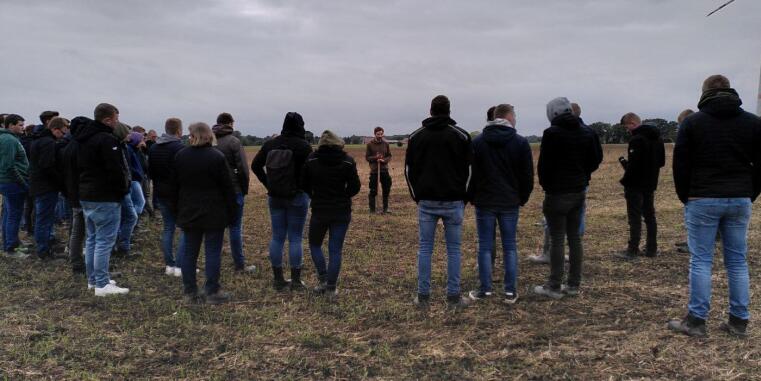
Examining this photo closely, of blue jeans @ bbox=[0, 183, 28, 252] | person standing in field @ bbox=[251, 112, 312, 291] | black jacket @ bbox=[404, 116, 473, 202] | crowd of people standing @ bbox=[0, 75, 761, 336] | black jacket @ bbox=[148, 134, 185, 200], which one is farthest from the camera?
blue jeans @ bbox=[0, 183, 28, 252]

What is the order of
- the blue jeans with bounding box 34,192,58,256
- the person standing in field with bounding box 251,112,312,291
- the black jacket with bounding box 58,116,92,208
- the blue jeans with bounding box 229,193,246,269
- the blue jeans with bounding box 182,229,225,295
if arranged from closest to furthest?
the blue jeans with bounding box 182,229,225,295 → the person standing in field with bounding box 251,112,312,291 → the black jacket with bounding box 58,116,92,208 → the blue jeans with bounding box 229,193,246,269 → the blue jeans with bounding box 34,192,58,256

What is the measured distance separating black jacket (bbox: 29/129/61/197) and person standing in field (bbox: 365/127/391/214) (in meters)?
6.88

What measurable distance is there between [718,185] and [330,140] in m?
3.78

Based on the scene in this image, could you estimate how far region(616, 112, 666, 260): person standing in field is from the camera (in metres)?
7.27

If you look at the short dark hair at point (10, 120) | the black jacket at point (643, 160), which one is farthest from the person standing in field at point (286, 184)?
the black jacket at point (643, 160)

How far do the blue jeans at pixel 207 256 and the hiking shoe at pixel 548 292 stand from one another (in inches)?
147

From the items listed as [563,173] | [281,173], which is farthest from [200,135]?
[563,173]

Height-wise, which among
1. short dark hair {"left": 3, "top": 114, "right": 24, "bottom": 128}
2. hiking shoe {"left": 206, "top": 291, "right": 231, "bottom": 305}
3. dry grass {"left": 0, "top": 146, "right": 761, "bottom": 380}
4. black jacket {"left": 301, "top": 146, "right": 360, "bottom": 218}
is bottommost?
dry grass {"left": 0, "top": 146, "right": 761, "bottom": 380}

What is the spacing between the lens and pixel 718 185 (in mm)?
4238

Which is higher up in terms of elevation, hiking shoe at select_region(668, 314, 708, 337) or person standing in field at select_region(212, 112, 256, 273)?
person standing in field at select_region(212, 112, 256, 273)

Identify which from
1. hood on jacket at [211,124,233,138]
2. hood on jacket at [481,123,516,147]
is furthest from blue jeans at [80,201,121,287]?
hood on jacket at [481,123,516,147]

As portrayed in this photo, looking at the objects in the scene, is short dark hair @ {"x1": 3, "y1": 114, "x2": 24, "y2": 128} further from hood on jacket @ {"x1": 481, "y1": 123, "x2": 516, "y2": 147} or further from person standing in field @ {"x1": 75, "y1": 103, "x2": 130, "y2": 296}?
hood on jacket @ {"x1": 481, "y1": 123, "x2": 516, "y2": 147}

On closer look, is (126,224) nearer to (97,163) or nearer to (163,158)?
(163,158)

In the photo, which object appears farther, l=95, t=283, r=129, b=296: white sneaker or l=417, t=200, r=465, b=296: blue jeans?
l=95, t=283, r=129, b=296: white sneaker
